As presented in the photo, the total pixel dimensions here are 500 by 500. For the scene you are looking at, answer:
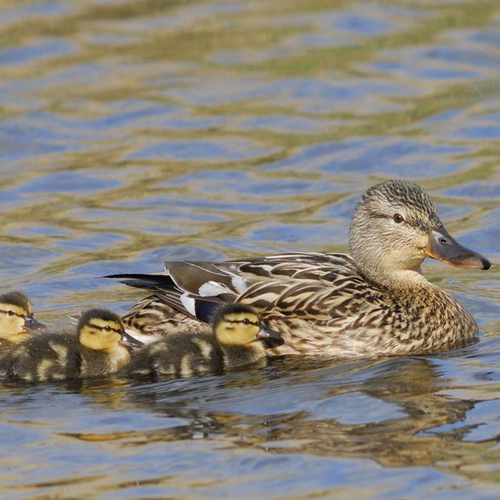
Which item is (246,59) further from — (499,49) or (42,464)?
(42,464)

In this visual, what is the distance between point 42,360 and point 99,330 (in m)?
0.33

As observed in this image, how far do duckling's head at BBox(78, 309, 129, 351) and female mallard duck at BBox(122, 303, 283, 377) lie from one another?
0.55 ft

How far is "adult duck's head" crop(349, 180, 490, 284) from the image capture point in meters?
8.27

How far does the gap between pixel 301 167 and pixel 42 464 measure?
636 cm

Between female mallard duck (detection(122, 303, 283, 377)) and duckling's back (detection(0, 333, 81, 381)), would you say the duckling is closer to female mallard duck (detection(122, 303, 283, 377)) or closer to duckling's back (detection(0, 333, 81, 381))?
duckling's back (detection(0, 333, 81, 381))

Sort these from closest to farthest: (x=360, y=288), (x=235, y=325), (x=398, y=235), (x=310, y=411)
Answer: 1. (x=310, y=411)
2. (x=235, y=325)
3. (x=360, y=288)
4. (x=398, y=235)

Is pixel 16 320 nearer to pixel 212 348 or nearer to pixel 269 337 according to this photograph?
pixel 212 348

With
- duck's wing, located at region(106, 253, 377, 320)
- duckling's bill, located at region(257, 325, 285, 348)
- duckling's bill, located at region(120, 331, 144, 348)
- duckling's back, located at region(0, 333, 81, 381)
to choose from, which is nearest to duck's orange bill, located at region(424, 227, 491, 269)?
duck's wing, located at region(106, 253, 377, 320)

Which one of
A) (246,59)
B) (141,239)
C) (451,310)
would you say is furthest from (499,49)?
(451,310)

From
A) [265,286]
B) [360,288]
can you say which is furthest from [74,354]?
[360,288]

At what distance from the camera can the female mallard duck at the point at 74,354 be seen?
25.0 ft

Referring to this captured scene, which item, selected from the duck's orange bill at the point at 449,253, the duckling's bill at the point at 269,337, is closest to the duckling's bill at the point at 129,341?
the duckling's bill at the point at 269,337

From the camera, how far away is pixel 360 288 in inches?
322

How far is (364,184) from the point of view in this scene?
11.9 m
